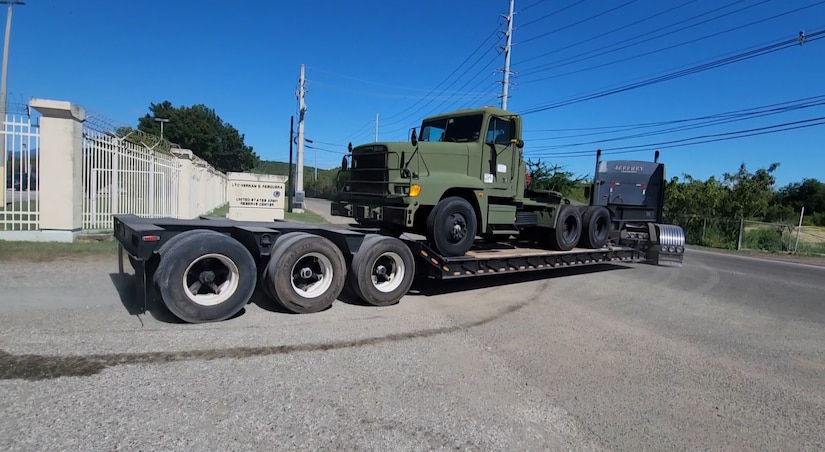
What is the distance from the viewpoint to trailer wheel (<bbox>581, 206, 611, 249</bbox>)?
35.2ft

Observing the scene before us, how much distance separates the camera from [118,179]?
1194 cm

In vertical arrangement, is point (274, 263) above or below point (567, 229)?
below

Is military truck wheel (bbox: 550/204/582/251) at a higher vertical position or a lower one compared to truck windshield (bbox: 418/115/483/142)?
lower

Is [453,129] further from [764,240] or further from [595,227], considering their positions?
[764,240]

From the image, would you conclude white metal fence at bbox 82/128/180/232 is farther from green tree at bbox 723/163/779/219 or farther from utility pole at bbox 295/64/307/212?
green tree at bbox 723/163/779/219

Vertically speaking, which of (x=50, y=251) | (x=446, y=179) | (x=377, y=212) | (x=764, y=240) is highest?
(x=446, y=179)

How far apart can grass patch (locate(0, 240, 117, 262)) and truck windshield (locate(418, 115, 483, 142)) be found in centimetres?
640

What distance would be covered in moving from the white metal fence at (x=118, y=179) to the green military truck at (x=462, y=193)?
604 cm

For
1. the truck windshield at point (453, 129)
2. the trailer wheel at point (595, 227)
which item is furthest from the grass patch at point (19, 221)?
the trailer wheel at point (595, 227)

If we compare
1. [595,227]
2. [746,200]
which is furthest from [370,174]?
[746,200]

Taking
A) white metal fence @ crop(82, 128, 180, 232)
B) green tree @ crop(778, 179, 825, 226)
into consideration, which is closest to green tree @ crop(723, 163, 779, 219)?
white metal fence @ crop(82, 128, 180, 232)

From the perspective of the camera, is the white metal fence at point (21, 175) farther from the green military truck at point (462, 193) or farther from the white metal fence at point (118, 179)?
the green military truck at point (462, 193)

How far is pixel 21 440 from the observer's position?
291 centimetres

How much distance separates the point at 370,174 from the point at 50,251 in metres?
6.29
